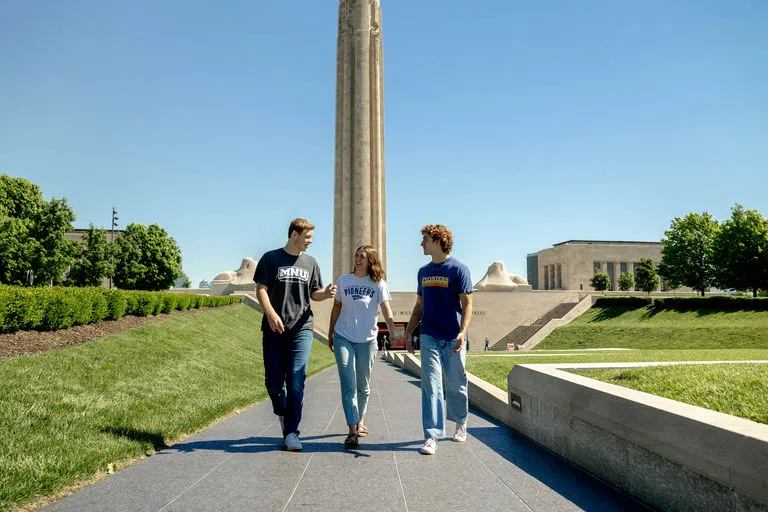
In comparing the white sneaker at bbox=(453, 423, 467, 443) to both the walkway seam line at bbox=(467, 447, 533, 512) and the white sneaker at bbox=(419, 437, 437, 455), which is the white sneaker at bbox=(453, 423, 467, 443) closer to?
the walkway seam line at bbox=(467, 447, 533, 512)

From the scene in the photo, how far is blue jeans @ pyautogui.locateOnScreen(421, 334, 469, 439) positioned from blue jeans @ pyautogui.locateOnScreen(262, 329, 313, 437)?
1.34 metres

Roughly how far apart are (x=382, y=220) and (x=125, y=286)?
30830mm

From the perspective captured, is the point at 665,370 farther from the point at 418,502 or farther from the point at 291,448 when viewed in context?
the point at 291,448

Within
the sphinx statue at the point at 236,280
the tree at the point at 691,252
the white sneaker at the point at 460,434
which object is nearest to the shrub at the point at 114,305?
the white sneaker at the point at 460,434

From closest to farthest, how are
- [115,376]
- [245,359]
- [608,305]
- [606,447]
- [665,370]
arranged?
[606,447], [665,370], [115,376], [245,359], [608,305]

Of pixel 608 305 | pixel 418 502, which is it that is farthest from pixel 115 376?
pixel 608 305

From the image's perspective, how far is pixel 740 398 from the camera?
4730 mm

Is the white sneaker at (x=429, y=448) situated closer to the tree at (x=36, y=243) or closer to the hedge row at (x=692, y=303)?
the hedge row at (x=692, y=303)

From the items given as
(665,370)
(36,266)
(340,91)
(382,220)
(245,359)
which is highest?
(340,91)

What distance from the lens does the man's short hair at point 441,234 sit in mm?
6305

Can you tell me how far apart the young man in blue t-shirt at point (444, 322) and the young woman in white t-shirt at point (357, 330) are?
47 cm

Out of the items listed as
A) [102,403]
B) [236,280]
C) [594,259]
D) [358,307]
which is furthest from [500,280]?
[358,307]

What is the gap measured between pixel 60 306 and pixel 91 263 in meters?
45.4

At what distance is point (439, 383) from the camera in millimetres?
6082
